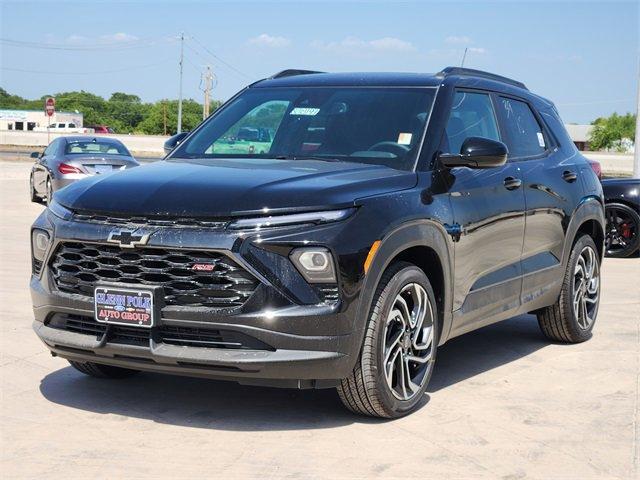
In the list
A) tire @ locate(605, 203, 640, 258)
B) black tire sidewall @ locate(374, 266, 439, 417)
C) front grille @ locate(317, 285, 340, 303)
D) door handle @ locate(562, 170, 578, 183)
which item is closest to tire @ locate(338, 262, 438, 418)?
black tire sidewall @ locate(374, 266, 439, 417)

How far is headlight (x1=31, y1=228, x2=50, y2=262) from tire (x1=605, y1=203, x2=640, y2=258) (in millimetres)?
9982

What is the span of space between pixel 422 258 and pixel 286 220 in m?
1.18

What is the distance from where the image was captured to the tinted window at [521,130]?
705 centimetres

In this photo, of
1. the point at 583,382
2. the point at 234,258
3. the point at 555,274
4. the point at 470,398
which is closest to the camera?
the point at 234,258

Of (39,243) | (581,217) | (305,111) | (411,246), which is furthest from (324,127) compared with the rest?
(581,217)

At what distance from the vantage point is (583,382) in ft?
21.4

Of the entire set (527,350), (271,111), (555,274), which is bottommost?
(527,350)

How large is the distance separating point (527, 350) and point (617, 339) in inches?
36.1

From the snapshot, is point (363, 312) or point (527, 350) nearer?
point (363, 312)

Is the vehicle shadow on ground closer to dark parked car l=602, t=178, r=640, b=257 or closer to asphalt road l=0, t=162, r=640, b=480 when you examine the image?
asphalt road l=0, t=162, r=640, b=480

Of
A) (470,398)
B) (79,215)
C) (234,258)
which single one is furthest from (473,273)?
(79,215)

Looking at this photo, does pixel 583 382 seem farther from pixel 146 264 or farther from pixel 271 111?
pixel 146 264

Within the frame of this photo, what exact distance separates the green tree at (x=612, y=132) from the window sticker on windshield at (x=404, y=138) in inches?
4361

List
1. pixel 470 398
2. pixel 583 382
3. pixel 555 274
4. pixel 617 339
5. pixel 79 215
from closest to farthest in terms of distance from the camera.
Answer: pixel 79 215
pixel 470 398
pixel 583 382
pixel 555 274
pixel 617 339
